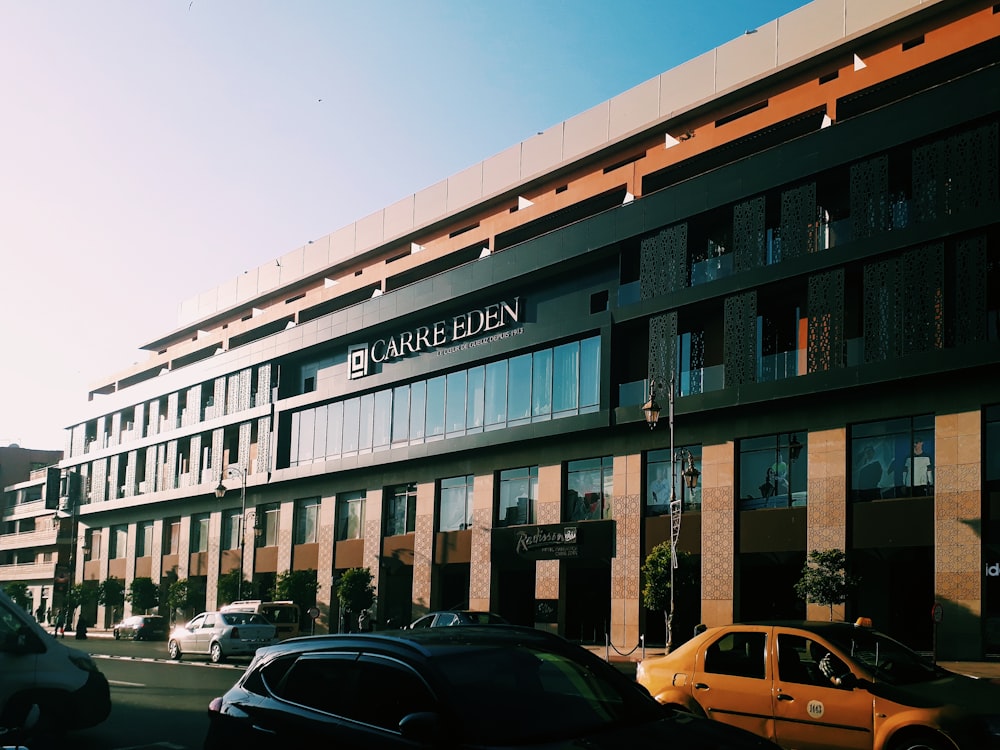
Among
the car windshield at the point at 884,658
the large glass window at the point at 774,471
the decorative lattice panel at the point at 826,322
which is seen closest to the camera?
the car windshield at the point at 884,658

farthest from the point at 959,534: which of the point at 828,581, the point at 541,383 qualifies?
the point at 541,383

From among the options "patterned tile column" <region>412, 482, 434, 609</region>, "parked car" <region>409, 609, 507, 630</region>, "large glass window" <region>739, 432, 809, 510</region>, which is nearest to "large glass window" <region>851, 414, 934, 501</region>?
"large glass window" <region>739, 432, 809, 510</region>

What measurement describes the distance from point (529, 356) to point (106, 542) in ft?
151

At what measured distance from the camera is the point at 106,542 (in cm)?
7731

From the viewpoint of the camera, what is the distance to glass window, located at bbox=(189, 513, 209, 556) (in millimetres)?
66500

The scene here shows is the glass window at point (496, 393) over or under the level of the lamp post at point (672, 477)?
over

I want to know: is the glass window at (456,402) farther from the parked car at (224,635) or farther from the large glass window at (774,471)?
the large glass window at (774,471)

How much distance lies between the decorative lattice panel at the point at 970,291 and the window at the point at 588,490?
1458 centimetres

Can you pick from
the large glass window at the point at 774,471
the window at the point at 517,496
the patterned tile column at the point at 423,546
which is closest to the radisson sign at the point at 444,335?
the window at the point at 517,496

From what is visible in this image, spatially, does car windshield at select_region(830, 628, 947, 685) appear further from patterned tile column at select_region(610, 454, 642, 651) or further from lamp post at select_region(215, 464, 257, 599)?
lamp post at select_region(215, 464, 257, 599)

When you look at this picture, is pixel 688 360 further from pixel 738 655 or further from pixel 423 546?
pixel 738 655

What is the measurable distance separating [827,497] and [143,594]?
48.5 meters

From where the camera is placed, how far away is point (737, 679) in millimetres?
10875

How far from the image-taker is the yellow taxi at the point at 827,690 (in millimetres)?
9234
